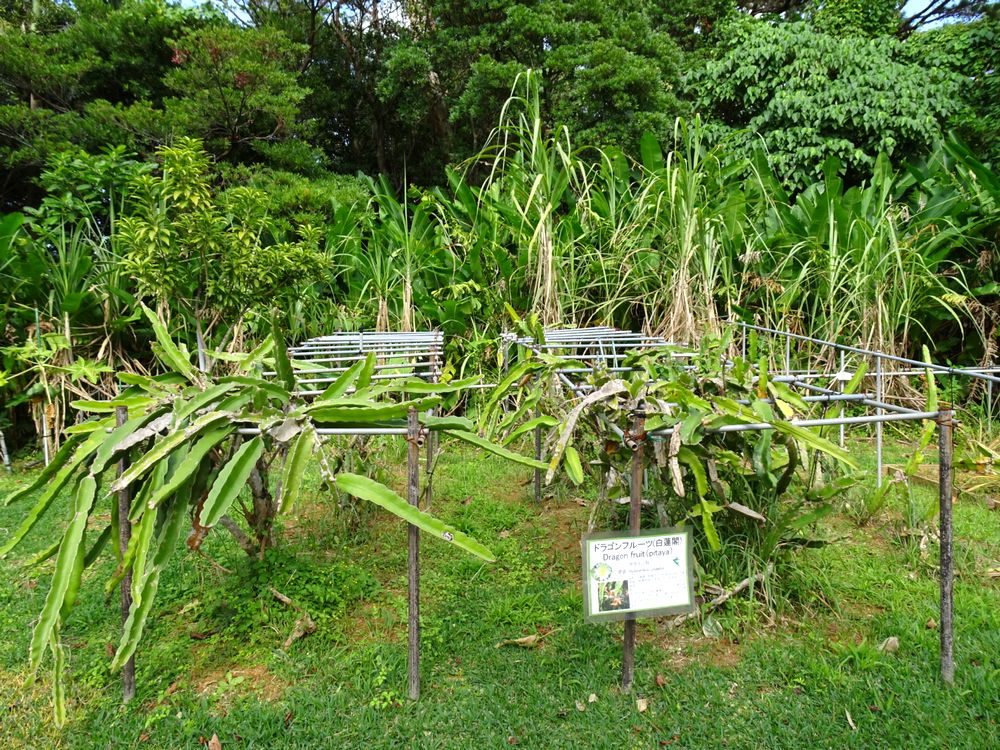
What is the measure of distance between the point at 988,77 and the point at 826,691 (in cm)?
806

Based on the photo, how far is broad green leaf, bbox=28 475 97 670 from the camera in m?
1.74

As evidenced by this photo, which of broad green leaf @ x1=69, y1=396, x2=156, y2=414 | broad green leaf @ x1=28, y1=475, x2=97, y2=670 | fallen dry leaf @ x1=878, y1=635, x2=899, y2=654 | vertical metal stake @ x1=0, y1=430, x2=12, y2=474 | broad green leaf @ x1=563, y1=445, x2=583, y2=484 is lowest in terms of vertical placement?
fallen dry leaf @ x1=878, y1=635, x2=899, y2=654

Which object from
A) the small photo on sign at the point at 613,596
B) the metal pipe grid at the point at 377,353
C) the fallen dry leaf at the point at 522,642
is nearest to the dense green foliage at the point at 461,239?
the metal pipe grid at the point at 377,353

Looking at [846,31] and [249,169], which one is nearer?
[249,169]

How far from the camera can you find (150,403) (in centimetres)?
210

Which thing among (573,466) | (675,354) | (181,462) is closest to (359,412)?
(181,462)

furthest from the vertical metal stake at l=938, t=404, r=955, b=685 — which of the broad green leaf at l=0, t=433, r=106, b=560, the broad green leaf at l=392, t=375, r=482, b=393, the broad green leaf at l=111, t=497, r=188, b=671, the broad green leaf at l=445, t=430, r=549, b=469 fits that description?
the broad green leaf at l=0, t=433, r=106, b=560

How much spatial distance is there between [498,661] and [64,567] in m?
1.37

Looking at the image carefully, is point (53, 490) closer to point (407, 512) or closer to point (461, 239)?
point (407, 512)

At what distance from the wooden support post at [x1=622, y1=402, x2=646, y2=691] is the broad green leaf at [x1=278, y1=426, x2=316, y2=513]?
957mm

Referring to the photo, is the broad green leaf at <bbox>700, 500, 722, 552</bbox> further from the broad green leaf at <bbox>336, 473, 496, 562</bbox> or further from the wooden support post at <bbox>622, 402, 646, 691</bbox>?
the broad green leaf at <bbox>336, 473, 496, 562</bbox>

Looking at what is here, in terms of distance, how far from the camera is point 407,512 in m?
1.82

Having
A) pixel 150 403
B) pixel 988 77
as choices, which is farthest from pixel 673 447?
pixel 988 77

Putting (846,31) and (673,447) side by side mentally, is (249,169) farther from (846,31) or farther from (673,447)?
(846,31)
